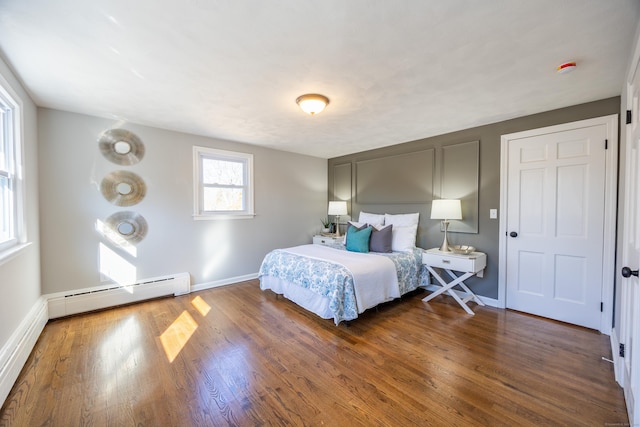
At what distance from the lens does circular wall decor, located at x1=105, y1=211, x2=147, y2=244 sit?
322 cm

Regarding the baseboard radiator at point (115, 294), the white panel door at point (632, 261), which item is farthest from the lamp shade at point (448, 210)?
the baseboard radiator at point (115, 294)

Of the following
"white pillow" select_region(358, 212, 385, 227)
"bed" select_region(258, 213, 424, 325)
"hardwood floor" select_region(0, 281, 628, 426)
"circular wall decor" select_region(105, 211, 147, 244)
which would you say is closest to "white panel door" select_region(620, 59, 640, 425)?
"hardwood floor" select_region(0, 281, 628, 426)

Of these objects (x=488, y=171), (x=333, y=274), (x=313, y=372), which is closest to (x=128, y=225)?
(x=333, y=274)

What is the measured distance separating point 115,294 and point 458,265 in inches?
165

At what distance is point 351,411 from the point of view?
1.60 m

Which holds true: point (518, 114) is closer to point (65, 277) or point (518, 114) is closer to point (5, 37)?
point (5, 37)

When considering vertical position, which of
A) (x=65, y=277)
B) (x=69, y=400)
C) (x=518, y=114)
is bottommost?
(x=69, y=400)

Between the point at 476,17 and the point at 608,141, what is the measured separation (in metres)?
2.21

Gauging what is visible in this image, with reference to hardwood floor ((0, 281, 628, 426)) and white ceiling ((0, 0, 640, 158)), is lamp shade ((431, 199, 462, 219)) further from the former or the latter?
hardwood floor ((0, 281, 628, 426))

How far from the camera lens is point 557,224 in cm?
282

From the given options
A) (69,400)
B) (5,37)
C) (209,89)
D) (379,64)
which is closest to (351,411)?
(69,400)

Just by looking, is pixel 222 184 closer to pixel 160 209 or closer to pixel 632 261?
pixel 160 209

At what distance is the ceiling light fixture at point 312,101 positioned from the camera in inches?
96.6

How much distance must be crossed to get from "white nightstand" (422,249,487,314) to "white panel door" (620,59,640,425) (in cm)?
125
